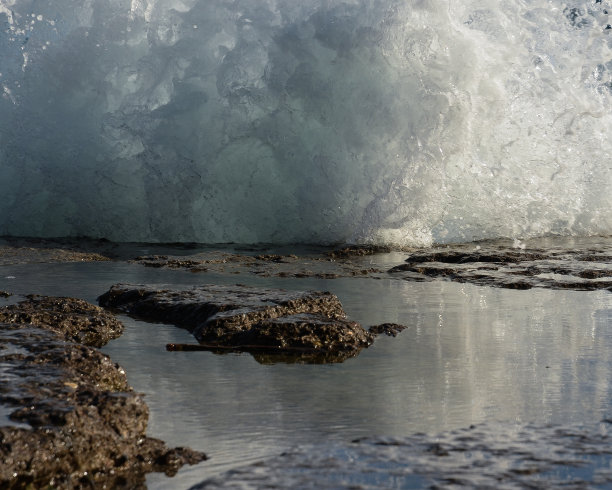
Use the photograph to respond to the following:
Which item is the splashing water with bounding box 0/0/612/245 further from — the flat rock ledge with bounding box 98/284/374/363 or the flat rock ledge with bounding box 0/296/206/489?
the flat rock ledge with bounding box 0/296/206/489

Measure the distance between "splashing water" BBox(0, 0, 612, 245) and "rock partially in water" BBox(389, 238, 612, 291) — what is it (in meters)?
1.05

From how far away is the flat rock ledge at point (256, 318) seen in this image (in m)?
3.60

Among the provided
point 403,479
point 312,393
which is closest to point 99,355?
point 312,393

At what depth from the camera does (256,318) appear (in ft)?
13.0

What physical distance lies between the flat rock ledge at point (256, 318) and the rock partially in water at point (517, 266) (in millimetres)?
1651

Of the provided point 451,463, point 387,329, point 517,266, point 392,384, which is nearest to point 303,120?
point 517,266

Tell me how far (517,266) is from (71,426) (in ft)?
15.3

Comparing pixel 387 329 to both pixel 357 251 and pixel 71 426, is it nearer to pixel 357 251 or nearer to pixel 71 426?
pixel 71 426

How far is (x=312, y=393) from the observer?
9.64 ft

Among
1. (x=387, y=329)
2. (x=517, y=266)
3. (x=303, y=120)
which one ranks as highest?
(x=303, y=120)

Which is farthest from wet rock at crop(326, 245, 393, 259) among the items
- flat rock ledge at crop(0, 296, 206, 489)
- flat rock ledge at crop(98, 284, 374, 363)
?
flat rock ledge at crop(0, 296, 206, 489)

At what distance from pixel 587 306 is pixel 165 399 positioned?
2612 millimetres

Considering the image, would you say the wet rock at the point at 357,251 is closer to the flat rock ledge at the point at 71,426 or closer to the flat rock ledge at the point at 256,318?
the flat rock ledge at the point at 256,318

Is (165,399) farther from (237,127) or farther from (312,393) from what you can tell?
(237,127)
